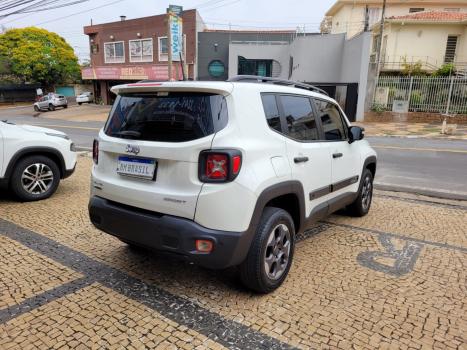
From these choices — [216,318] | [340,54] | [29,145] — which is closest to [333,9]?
[340,54]

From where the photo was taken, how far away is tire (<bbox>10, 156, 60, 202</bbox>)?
5.48 m

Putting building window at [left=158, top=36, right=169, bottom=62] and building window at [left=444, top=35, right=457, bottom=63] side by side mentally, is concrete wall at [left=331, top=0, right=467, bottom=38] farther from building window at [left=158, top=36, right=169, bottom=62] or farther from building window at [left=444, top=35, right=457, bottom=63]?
building window at [left=158, top=36, right=169, bottom=62]

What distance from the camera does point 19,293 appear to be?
10.2 feet

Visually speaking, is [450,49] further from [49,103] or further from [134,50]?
[49,103]

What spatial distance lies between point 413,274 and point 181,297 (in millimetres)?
2188

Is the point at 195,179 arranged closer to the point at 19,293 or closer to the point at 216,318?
the point at 216,318

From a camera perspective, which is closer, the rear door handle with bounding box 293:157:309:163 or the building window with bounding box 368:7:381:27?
the rear door handle with bounding box 293:157:309:163

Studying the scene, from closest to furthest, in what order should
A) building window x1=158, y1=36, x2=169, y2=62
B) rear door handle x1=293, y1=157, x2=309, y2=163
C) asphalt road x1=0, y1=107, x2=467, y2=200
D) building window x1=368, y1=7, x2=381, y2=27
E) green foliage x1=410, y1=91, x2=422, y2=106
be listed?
rear door handle x1=293, y1=157, x2=309, y2=163
asphalt road x1=0, y1=107, x2=467, y2=200
green foliage x1=410, y1=91, x2=422, y2=106
building window x1=158, y1=36, x2=169, y2=62
building window x1=368, y1=7, x2=381, y2=27

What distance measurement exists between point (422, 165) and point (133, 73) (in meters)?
29.4

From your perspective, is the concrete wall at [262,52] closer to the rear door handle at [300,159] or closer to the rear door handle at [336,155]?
the rear door handle at [336,155]

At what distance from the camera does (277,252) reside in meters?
3.21

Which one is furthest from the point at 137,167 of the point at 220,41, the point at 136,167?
the point at 220,41

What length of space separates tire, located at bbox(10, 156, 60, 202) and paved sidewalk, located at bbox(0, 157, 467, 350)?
1039 millimetres

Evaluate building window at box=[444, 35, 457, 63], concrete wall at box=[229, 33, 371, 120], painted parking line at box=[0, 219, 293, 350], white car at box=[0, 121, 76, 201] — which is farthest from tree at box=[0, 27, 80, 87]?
painted parking line at box=[0, 219, 293, 350]
